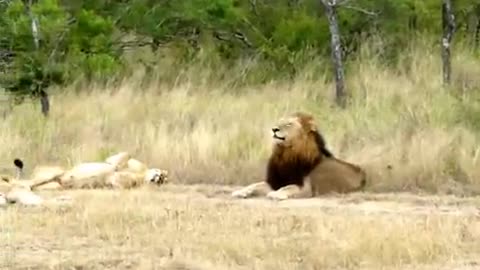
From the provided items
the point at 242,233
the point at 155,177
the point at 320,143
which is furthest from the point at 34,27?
the point at 242,233

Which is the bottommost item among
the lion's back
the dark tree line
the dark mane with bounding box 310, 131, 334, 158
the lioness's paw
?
the lioness's paw

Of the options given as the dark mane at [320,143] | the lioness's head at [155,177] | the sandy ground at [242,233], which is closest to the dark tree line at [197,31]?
the dark mane at [320,143]

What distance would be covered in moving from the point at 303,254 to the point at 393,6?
910 centimetres

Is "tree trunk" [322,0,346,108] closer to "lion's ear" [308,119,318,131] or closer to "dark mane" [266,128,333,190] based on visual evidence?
"lion's ear" [308,119,318,131]

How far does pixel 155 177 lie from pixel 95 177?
57 cm

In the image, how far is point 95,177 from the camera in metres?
11.4

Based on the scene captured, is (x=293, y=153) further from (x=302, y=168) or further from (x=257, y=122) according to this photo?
(x=257, y=122)

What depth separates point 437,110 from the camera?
12.5m

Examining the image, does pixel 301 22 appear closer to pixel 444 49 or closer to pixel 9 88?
pixel 444 49

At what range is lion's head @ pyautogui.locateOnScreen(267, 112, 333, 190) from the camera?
10.8 metres

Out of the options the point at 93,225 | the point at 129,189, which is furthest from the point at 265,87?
the point at 93,225

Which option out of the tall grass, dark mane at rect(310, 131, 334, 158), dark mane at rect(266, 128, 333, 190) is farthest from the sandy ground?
the tall grass

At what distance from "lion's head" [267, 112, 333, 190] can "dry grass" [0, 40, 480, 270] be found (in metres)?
0.46

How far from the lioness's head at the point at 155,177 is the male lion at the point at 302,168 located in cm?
92
